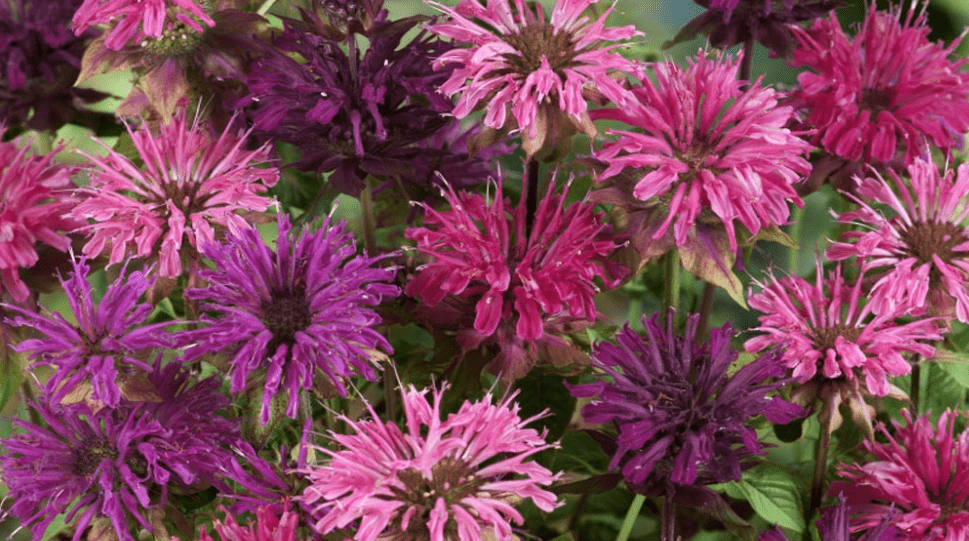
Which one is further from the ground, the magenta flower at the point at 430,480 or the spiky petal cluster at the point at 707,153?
the spiky petal cluster at the point at 707,153

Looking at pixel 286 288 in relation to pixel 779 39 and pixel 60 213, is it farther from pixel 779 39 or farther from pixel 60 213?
pixel 779 39

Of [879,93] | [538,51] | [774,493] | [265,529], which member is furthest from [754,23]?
[265,529]

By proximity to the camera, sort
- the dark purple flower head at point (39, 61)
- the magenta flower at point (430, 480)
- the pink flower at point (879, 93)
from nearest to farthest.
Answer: the magenta flower at point (430, 480) < the pink flower at point (879, 93) < the dark purple flower head at point (39, 61)

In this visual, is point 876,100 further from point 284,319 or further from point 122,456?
point 122,456

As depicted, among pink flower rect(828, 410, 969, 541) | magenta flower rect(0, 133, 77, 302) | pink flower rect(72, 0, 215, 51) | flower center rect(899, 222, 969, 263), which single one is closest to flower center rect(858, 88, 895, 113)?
flower center rect(899, 222, 969, 263)

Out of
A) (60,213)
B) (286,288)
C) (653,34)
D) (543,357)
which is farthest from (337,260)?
(653,34)

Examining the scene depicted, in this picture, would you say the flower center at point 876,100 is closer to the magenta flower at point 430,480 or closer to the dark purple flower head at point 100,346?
the magenta flower at point 430,480

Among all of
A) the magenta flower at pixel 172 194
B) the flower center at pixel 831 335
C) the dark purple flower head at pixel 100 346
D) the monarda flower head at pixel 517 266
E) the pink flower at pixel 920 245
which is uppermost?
the pink flower at pixel 920 245

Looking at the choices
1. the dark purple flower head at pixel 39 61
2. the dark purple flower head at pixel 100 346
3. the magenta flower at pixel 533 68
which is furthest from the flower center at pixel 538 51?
the dark purple flower head at pixel 39 61
